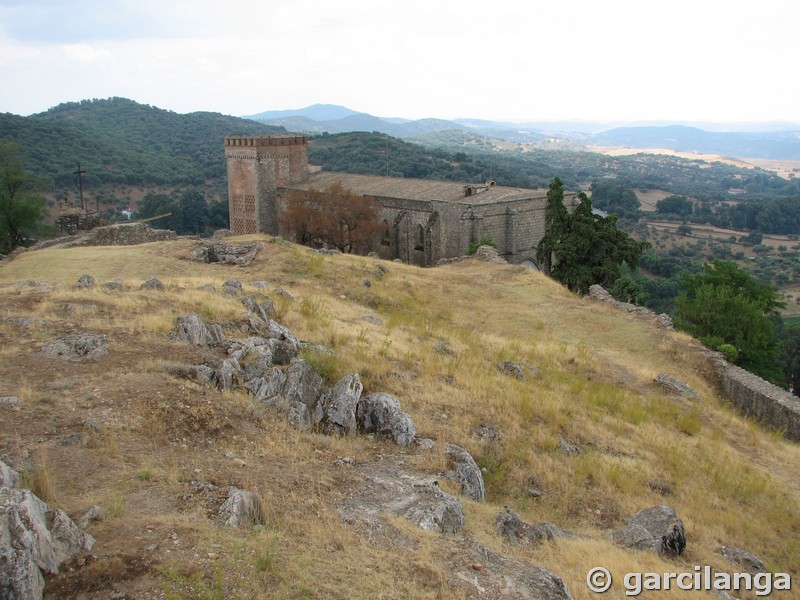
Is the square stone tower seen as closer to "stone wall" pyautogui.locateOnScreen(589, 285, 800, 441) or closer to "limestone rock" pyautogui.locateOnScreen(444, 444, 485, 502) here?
"stone wall" pyautogui.locateOnScreen(589, 285, 800, 441)

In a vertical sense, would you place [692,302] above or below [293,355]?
below

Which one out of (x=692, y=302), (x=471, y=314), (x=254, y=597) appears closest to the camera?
(x=254, y=597)

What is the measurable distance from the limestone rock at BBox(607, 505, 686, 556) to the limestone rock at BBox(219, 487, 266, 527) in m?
4.42

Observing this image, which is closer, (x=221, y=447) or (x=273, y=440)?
(x=221, y=447)

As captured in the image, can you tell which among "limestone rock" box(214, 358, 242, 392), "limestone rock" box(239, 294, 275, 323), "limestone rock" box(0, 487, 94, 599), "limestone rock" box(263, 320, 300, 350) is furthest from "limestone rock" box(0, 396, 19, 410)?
"limestone rock" box(239, 294, 275, 323)

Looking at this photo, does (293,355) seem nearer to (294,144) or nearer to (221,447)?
(221,447)

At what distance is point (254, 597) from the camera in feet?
15.6

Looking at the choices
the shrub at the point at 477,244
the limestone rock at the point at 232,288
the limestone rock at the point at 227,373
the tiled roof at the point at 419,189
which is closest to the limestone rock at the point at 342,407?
the limestone rock at the point at 227,373

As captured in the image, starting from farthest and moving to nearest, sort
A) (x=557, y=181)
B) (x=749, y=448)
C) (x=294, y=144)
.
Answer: (x=294, y=144) < (x=557, y=181) < (x=749, y=448)

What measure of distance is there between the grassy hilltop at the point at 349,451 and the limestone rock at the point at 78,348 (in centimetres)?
20

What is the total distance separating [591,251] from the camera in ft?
96.0

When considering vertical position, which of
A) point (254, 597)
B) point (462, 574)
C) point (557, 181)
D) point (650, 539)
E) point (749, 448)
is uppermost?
point (557, 181)

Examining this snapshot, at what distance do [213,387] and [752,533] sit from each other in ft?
26.2

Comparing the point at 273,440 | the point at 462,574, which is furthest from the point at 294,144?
the point at 462,574
